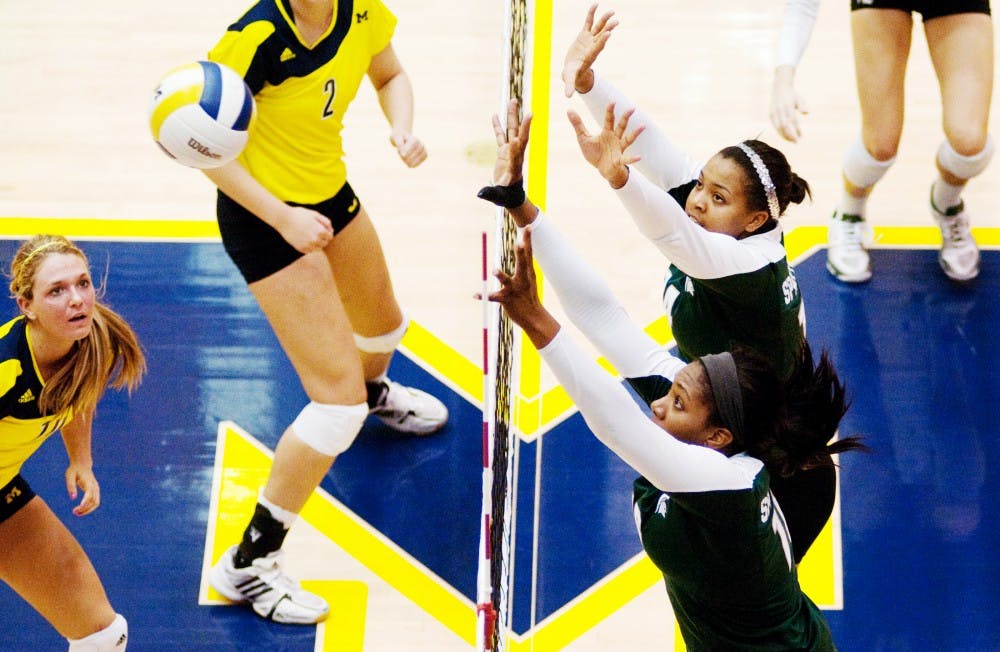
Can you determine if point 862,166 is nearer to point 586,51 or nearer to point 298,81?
point 586,51

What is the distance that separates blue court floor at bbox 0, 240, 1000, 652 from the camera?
512 cm

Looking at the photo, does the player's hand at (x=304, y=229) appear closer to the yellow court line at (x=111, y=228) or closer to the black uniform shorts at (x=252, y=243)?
the black uniform shorts at (x=252, y=243)

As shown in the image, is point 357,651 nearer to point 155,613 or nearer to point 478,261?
point 155,613

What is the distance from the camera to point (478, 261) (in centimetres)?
646

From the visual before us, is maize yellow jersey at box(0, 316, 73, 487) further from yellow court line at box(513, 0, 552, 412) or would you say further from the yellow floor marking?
yellow court line at box(513, 0, 552, 412)

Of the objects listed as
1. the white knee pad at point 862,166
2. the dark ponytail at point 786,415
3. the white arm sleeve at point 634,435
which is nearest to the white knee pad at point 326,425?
the white arm sleeve at point 634,435

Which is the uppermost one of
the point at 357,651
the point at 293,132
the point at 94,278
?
the point at 293,132

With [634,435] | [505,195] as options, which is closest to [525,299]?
[634,435]

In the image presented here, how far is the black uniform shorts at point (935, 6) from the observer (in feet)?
19.1

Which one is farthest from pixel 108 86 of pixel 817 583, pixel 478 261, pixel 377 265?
pixel 817 583

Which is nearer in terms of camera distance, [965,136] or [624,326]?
[624,326]

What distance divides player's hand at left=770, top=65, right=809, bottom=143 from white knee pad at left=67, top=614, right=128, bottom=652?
3.00 meters

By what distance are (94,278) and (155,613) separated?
1894 millimetres


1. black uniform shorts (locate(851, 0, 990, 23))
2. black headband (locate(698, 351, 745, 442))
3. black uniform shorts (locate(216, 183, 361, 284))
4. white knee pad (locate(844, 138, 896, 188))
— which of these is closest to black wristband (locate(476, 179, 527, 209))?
black headband (locate(698, 351, 745, 442))
